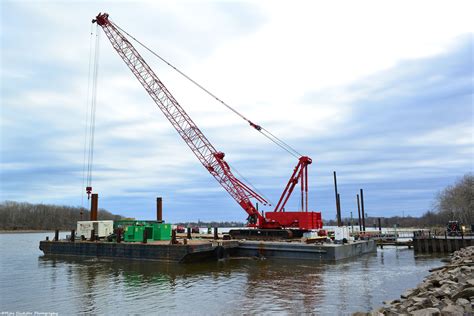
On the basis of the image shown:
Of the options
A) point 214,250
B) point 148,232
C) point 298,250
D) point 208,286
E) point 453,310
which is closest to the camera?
point 453,310

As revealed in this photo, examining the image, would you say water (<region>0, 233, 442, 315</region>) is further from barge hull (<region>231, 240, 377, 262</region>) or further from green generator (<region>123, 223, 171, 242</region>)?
green generator (<region>123, 223, 171, 242</region>)

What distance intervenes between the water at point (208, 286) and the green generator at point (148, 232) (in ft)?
11.6

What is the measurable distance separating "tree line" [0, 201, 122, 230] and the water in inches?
4904

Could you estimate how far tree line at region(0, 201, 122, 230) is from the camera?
143625 mm

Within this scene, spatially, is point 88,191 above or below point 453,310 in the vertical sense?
above

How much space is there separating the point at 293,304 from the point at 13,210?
532 feet

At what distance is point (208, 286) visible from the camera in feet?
72.6

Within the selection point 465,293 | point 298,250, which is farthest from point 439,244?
point 465,293

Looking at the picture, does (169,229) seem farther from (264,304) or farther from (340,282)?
(264,304)

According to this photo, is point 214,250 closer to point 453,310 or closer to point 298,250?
point 298,250

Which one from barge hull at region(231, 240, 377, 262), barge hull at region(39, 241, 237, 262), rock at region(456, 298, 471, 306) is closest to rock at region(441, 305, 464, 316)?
rock at region(456, 298, 471, 306)

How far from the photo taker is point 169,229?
39.1m

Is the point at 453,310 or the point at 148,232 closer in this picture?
the point at 453,310

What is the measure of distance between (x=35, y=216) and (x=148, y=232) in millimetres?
135211
